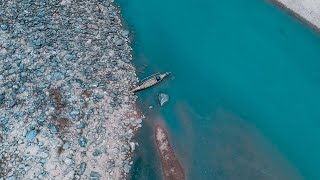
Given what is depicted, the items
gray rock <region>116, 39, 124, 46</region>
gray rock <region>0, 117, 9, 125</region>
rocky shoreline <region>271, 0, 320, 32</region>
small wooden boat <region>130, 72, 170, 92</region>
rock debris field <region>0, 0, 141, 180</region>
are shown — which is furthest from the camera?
rocky shoreline <region>271, 0, 320, 32</region>

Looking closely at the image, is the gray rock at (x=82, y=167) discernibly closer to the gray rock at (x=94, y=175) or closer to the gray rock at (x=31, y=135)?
the gray rock at (x=94, y=175)

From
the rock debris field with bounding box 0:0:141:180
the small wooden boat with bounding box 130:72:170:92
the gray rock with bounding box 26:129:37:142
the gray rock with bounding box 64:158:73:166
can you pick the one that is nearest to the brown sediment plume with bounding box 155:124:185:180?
the rock debris field with bounding box 0:0:141:180

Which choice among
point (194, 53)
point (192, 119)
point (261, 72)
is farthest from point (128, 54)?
point (261, 72)

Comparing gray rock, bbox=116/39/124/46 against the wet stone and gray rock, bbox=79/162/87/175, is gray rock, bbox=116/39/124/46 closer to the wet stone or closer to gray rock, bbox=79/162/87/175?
the wet stone

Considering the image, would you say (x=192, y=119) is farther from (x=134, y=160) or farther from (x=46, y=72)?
(x=46, y=72)

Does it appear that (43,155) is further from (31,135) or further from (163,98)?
(163,98)

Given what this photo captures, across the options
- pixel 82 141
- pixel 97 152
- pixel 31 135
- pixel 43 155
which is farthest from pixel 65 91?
pixel 97 152

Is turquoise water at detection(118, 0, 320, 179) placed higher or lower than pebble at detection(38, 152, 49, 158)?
higher
